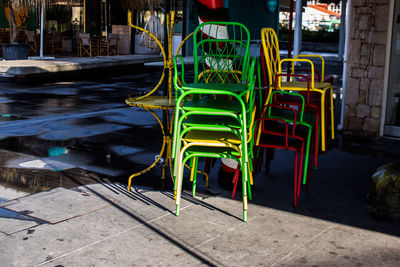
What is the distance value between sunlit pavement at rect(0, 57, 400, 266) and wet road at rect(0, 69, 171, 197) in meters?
0.02

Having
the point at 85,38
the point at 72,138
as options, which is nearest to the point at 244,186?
the point at 72,138

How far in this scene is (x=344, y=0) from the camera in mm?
21250

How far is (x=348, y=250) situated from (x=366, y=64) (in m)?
4.44

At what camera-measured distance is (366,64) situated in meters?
7.50

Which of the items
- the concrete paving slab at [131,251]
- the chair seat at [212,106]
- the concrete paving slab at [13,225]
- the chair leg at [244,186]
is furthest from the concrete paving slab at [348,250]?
the concrete paving slab at [13,225]

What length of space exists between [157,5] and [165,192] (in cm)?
1876

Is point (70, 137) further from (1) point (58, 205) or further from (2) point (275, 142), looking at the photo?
(2) point (275, 142)

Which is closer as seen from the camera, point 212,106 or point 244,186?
Answer: point 244,186

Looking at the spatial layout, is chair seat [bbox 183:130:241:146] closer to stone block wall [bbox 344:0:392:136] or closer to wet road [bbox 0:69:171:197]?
wet road [bbox 0:69:171:197]

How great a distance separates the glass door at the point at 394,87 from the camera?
729cm

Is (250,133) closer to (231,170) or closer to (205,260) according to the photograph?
(231,170)

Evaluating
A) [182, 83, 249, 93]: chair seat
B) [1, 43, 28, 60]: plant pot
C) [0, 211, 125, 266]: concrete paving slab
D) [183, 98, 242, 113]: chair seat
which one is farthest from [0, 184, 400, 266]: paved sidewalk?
[1, 43, 28, 60]: plant pot

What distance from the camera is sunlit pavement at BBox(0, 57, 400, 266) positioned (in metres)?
3.56

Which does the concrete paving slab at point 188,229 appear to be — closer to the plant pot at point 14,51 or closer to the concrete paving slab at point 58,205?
the concrete paving slab at point 58,205
